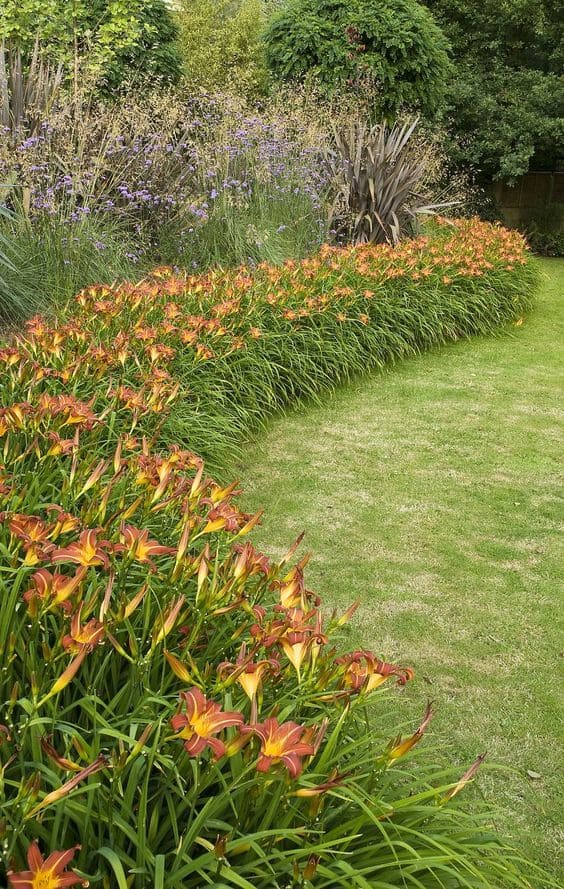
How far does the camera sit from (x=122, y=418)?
3.25m

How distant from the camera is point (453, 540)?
344cm

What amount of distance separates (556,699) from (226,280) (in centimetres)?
330

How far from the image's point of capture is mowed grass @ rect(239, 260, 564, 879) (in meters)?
2.31

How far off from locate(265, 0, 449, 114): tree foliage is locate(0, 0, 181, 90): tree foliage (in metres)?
1.45

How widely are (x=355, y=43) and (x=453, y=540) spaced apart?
8.59m

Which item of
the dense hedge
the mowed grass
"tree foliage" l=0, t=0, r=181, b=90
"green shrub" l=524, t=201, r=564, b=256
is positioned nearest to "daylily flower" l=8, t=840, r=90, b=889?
the dense hedge

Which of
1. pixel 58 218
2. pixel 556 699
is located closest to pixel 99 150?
pixel 58 218

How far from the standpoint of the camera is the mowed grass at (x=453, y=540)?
2.31 metres

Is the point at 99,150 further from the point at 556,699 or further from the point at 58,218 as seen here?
the point at 556,699

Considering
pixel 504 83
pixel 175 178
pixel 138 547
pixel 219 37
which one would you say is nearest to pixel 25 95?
pixel 175 178

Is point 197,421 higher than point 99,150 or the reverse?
the reverse

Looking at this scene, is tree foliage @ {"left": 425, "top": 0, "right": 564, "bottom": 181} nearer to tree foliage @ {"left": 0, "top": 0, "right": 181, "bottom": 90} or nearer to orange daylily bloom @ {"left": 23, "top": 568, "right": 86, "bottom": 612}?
tree foliage @ {"left": 0, "top": 0, "right": 181, "bottom": 90}

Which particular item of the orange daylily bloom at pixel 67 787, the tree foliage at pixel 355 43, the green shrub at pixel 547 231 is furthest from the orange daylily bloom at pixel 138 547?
the green shrub at pixel 547 231

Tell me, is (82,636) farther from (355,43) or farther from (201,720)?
(355,43)
